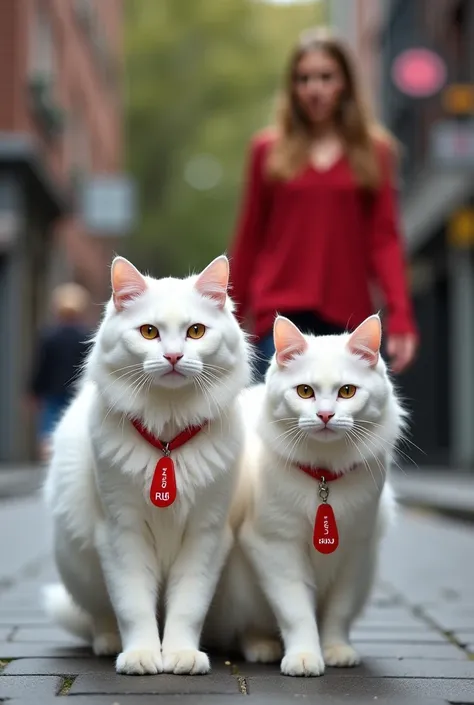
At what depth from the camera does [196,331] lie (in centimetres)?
343

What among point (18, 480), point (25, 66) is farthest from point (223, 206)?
point (18, 480)

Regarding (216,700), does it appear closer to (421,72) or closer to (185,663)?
(185,663)

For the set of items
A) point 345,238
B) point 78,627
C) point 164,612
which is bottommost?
point 78,627

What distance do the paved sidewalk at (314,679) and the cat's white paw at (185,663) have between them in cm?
4

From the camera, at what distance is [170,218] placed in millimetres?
33219

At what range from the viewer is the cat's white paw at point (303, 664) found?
346 cm

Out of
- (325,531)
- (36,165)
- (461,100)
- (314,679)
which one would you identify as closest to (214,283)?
(325,531)

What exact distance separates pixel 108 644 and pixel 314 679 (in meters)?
0.82

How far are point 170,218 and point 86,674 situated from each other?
30.2 metres

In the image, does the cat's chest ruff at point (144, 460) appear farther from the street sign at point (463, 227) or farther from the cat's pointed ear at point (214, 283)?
the street sign at point (463, 227)

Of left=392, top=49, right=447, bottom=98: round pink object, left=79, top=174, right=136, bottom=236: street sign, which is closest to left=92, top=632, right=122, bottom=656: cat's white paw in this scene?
left=392, top=49, right=447, bottom=98: round pink object

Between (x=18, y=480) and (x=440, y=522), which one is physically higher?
(x=440, y=522)

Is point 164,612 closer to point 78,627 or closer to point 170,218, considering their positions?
point 78,627

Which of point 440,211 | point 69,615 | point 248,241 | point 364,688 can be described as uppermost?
point 248,241
